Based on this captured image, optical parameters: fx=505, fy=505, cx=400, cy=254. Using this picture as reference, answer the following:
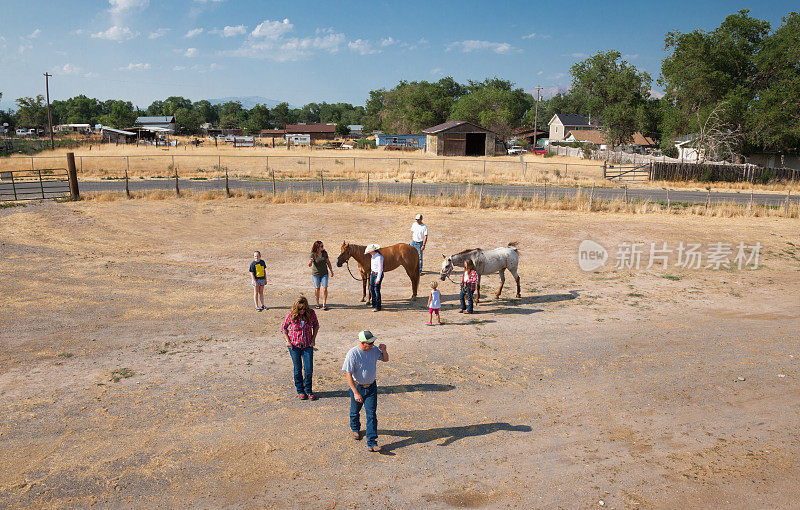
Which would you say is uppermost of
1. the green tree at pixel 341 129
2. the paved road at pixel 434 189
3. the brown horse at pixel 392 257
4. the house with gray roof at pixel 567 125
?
the house with gray roof at pixel 567 125

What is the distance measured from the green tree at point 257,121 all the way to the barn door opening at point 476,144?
57204 mm

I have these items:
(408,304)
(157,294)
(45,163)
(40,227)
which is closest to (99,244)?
(40,227)

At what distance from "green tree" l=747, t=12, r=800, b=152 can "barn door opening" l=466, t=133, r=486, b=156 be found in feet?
96.7

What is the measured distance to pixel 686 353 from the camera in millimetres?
10297

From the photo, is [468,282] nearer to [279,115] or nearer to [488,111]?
[488,111]

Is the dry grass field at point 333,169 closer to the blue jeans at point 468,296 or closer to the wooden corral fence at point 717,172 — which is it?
the wooden corral fence at point 717,172

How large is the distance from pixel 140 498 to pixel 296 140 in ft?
312

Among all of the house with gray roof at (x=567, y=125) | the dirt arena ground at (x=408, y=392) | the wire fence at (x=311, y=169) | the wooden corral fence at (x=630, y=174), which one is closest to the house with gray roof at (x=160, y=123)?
the wire fence at (x=311, y=169)

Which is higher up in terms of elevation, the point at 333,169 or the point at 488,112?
the point at 488,112

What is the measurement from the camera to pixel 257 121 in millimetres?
114438

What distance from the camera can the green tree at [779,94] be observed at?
42.6 meters

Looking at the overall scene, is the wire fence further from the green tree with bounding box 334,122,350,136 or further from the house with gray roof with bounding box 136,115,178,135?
the house with gray roof with bounding box 136,115,178,135

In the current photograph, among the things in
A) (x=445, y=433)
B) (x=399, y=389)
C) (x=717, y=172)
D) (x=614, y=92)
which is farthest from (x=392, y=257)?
(x=614, y=92)

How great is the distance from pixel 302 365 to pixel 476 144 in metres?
61.2
